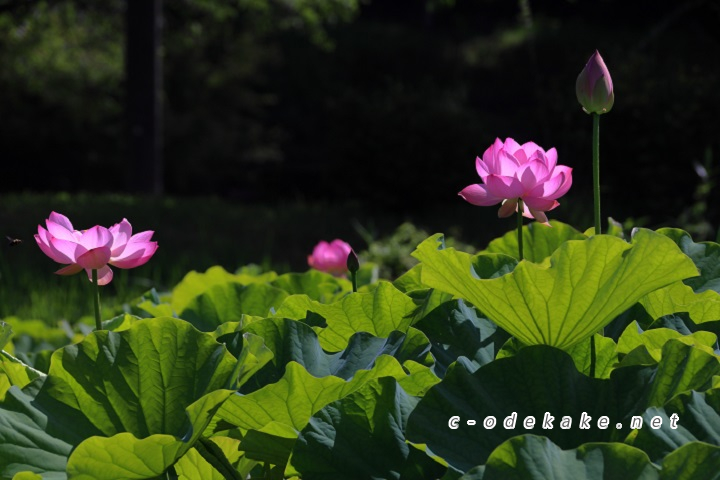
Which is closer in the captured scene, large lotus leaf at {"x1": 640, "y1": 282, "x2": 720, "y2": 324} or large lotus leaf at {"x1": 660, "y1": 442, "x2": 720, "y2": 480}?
large lotus leaf at {"x1": 660, "y1": 442, "x2": 720, "y2": 480}

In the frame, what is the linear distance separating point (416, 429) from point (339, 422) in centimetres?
8

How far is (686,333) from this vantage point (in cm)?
115

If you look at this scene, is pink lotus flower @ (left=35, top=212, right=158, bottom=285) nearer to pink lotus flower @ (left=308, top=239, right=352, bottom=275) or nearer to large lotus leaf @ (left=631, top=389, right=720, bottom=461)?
large lotus leaf @ (left=631, top=389, right=720, bottom=461)

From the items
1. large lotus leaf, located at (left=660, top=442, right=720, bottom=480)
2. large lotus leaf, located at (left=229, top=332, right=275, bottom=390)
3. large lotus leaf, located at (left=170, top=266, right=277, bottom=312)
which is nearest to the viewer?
large lotus leaf, located at (left=660, top=442, right=720, bottom=480)

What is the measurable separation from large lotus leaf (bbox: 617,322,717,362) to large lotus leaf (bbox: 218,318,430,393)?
0.26 meters

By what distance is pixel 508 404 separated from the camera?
3.19ft

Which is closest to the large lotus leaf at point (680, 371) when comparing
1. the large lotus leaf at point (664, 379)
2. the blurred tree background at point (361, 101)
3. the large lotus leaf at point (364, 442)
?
the large lotus leaf at point (664, 379)

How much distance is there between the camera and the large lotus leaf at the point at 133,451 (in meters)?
0.89

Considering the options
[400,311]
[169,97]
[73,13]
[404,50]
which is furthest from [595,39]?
[400,311]

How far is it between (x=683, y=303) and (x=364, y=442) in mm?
557

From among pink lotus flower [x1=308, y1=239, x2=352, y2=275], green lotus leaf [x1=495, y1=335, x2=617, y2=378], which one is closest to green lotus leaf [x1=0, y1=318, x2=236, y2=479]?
green lotus leaf [x1=495, y1=335, x2=617, y2=378]

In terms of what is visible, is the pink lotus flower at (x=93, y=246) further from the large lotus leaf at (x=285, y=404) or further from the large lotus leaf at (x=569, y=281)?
the large lotus leaf at (x=569, y=281)

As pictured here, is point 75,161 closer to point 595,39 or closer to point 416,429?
point 595,39

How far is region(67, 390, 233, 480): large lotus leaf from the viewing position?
892 mm
